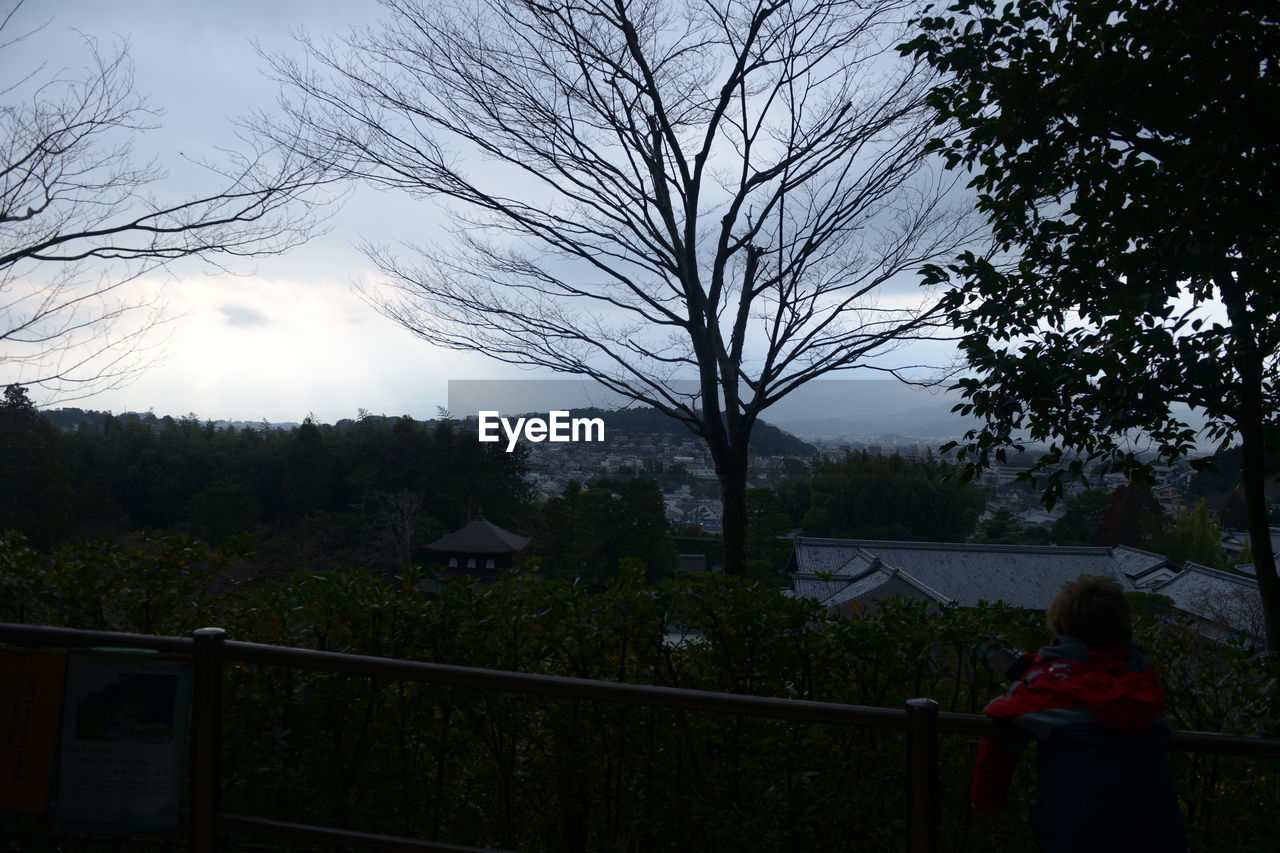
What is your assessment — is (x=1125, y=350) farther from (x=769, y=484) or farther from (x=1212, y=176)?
(x=769, y=484)

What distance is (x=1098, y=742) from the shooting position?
183 cm

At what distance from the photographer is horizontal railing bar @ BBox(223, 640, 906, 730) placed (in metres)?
1.93

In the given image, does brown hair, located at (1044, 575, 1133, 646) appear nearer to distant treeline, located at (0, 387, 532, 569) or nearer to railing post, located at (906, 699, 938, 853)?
railing post, located at (906, 699, 938, 853)

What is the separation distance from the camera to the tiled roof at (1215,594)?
895 centimetres

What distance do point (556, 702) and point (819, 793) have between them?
93 centimetres

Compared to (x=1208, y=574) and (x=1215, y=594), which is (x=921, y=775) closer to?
(x=1215, y=594)

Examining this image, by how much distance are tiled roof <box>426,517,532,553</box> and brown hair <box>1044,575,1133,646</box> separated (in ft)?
19.1

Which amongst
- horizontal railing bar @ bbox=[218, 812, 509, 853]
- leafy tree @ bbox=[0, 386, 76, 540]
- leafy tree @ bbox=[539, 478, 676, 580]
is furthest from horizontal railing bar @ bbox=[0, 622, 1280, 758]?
leafy tree @ bbox=[0, 386, 76, 540]

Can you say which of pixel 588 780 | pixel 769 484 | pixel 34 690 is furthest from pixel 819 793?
pixel 769 484

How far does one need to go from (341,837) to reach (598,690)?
880mm

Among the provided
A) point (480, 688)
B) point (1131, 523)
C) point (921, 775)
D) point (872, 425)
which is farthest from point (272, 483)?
point (1131, 523)

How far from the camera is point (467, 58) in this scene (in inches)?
246

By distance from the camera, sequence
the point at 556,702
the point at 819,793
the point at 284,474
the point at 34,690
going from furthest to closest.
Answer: the point at 284,474 → the point at 556,702 → the point at 819,793 → the point at 34,690

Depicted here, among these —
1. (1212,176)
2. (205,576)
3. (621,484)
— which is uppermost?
(1212,176)
